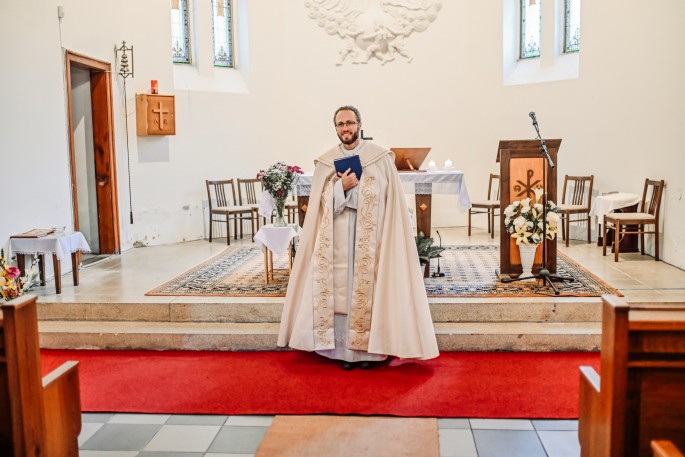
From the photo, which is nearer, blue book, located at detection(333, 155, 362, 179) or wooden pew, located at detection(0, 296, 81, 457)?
wooden pew, located at detection(0, 296, 81, 457)

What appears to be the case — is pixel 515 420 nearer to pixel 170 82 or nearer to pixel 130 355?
pixel 130 355

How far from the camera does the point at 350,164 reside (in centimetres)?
444

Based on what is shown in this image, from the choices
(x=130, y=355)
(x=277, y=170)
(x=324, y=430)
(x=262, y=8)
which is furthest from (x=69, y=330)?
(x=262, y=8)

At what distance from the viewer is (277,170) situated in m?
5.90

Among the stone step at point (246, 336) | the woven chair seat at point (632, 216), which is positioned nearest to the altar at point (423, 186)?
the stone step at point (246, 336)

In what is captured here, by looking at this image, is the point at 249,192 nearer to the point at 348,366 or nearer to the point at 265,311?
the point at 265,311

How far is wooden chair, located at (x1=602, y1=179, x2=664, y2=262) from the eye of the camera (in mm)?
6934

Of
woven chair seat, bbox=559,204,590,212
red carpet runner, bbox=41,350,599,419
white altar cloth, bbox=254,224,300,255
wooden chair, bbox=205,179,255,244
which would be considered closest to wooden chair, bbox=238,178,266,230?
wooden chair, bbox=205,179,255,244

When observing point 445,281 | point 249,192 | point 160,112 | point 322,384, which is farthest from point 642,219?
point 160,112

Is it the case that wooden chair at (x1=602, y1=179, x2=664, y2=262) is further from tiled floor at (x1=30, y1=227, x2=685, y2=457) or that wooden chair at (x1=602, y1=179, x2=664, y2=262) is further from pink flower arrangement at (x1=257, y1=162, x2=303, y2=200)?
tiled floor at (x1=30, y1=227, x2=685, y2=457)

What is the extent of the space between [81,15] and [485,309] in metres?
5.31

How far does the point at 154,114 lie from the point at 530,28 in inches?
208

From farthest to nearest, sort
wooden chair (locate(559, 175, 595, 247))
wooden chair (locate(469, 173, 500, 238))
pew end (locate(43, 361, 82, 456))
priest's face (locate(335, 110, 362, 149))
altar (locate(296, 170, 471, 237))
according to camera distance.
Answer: wooden chair (locate(469, 173, 500, 238)) → wooden chair (locate(559, 175, 595, 247)) → altar (locate(296, 170, 471, 237)) → priest's face (locate(335, 110, 362, 149)) → pew end (locate(43, 361, 82, 456))

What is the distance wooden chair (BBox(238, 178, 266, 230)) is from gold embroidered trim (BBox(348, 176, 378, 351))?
4569mm
